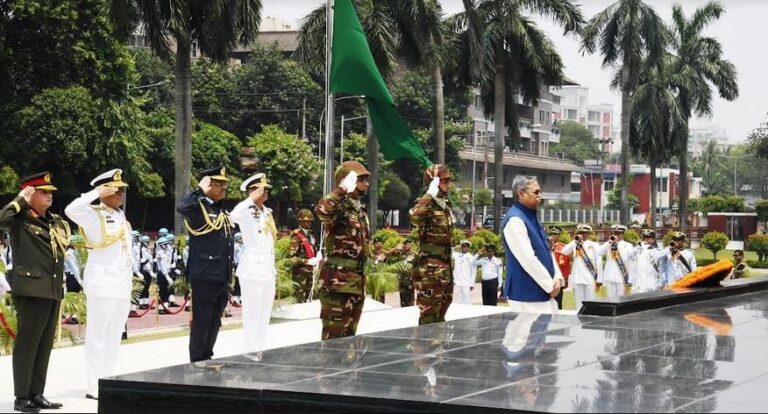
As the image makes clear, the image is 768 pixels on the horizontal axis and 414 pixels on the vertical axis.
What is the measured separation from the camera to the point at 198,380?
5141 millimetres

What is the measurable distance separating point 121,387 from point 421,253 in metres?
5.48

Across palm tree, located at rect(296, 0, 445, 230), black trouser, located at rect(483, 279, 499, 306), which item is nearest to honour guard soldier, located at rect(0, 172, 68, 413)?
black trouser, located at rect(483, 279, 499, 306)

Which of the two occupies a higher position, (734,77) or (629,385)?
(734,77)

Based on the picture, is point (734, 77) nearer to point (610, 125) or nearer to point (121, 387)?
point (121, 387)

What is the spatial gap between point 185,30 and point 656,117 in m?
29.1

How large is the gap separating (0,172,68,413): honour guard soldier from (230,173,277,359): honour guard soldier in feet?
6.18

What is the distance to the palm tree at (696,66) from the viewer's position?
50781 millimetres

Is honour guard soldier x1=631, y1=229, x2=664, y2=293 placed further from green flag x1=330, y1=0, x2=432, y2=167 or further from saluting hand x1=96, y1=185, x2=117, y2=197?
saluting hand x1=96, y1=185, x2=117, y2=197

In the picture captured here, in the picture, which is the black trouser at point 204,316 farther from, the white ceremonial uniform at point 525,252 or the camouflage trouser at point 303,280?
the camouflage trouser at point 303,280

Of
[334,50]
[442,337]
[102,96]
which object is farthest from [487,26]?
[442,337]

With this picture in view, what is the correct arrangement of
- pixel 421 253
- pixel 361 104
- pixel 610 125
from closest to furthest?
pixel 421 253
pixel 361 104
pixel 610 125

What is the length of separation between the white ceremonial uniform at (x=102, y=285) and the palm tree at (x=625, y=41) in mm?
37398

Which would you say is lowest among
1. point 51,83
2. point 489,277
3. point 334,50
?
point 489,277

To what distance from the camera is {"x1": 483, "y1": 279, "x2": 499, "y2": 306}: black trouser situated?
66.2 feet
